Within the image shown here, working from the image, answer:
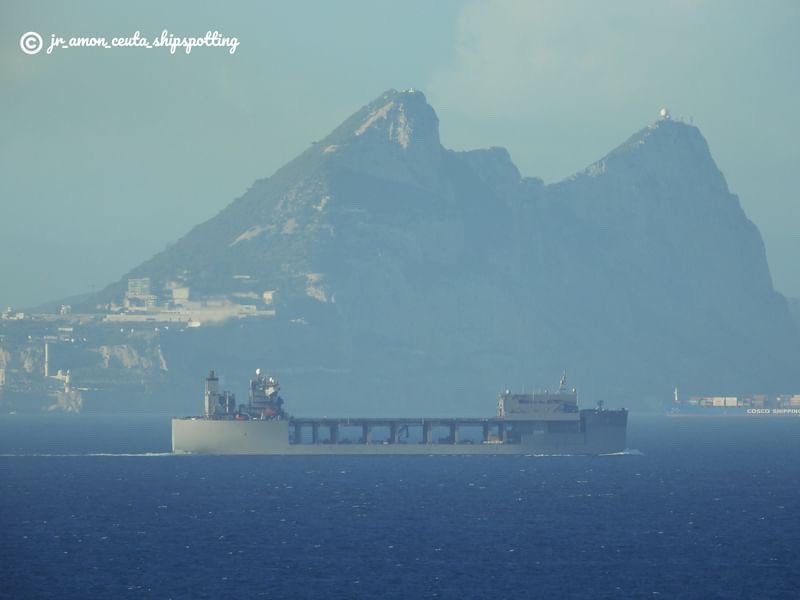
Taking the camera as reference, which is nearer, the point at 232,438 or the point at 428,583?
the point at 428,583

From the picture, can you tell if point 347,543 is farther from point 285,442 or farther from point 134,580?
point 285,442

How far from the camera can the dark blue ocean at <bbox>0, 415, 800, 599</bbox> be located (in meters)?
106

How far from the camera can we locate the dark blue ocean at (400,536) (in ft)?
348

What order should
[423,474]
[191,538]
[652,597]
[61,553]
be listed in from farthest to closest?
[423,474]
[191,538]
[61,553]
[652,597]

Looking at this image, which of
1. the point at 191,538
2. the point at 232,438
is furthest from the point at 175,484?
the point at 191,538

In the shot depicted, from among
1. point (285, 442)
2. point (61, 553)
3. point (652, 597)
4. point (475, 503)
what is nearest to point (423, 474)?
point (285, 442)

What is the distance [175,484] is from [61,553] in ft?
188

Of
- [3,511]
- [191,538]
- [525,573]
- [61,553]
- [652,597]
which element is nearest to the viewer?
[652,597]

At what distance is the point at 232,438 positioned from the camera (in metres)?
198

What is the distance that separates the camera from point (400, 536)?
129m

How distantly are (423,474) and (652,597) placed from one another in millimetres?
89816

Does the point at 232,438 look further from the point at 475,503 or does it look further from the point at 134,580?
the point at 134,580

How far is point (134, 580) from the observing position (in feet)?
352

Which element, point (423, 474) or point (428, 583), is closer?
point (428, 583)
